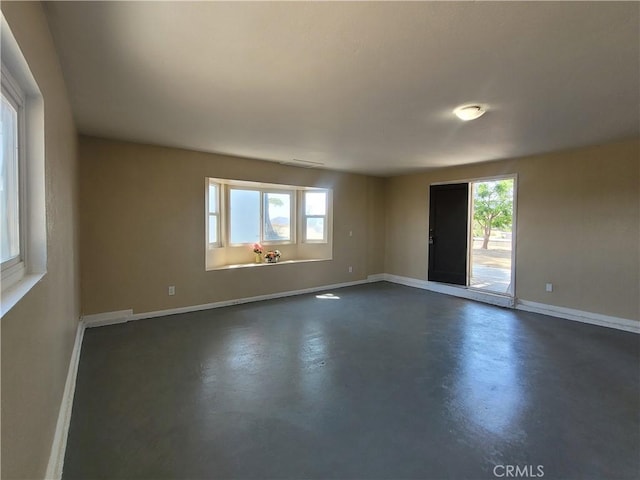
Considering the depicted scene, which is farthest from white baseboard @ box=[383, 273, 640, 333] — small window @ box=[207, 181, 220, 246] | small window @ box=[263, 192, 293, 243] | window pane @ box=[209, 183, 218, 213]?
window pane @ box=[209, 183, 218, 213]

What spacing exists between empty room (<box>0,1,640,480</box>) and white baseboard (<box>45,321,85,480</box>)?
0.09 ft

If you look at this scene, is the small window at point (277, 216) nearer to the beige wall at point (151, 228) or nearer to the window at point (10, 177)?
the beige wall at point (151, 228)

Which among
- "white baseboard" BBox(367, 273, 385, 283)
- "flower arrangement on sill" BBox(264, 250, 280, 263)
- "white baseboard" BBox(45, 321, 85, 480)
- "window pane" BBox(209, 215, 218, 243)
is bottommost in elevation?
"white baseboard" BBox(45, 321, 85, 480)

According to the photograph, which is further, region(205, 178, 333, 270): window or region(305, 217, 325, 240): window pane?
region(305, 217, 325, 240): window pane

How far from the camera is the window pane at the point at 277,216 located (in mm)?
5855

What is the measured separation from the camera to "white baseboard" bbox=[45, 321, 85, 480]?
1592mm

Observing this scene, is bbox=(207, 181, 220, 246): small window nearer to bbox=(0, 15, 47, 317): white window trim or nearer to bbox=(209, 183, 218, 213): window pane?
bbox=(209, 183, 218, 213): window pane

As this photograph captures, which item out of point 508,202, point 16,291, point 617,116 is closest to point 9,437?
point 16,291

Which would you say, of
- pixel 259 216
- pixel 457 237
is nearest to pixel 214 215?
pixel 259 216

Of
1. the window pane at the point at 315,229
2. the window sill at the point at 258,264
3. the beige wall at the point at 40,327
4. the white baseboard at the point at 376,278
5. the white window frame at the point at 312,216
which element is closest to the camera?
A: the beige wall at the point at 40,327

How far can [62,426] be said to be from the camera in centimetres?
190

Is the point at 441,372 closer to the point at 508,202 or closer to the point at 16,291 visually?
the point at 16,291

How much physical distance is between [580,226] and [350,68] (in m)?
4.15

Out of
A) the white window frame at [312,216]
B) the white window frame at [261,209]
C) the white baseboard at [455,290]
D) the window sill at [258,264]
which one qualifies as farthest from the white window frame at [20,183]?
the white baseboard at [455,290]
